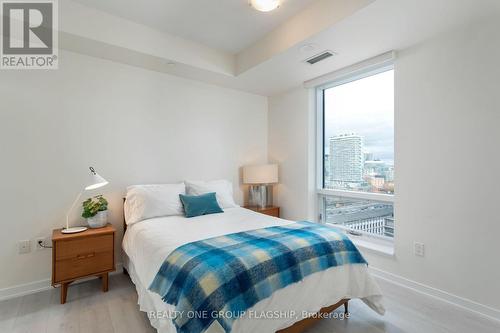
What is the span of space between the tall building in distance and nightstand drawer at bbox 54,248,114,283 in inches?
113

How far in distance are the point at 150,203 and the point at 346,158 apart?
8.18ft

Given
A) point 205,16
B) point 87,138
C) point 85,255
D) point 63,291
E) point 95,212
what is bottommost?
point 63,291

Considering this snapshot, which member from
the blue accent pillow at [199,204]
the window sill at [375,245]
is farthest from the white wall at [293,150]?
the blue accent pillow at [199,204]

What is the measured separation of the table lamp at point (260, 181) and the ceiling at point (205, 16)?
5.64ft

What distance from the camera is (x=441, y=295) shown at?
7.30 feet

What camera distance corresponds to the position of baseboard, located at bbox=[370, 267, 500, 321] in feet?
6.48

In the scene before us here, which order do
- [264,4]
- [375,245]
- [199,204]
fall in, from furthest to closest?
[375,245] → [199,204] → [264,4]

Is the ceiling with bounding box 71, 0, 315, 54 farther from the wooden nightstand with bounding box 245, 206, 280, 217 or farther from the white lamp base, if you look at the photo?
the wooden nightstand with bounding box 245, 206, 280, 217

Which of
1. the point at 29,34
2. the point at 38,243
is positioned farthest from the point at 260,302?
the point at 29,34

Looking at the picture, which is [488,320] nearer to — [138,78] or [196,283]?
[196,283]

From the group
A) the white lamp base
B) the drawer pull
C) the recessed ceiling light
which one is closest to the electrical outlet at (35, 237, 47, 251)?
the white lamp base

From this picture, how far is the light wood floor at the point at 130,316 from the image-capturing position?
1838mm

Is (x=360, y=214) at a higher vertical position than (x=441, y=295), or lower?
higher

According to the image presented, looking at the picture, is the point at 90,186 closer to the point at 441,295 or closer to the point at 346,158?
the point at 346,158
